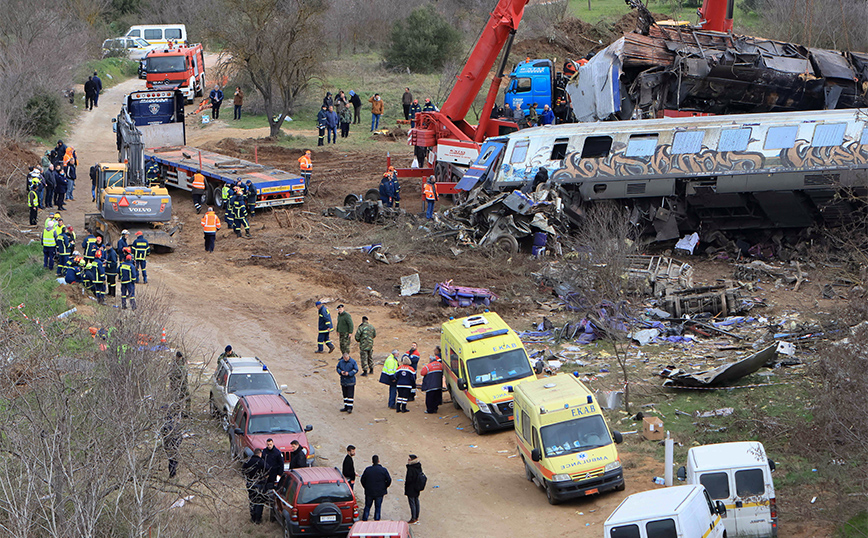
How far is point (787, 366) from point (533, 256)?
8.64 metres

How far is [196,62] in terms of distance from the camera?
49.6 m

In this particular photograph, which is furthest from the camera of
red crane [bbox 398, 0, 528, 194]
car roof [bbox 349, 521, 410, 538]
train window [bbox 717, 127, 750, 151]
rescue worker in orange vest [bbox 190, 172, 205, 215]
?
rescue worker in orange vest [bbox 190, 172, 205, 215]

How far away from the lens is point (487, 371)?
685 inches

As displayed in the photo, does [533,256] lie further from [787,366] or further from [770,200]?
[787,366]

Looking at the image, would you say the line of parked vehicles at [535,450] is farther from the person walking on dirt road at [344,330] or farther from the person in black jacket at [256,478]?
the person walking on dirt road at [344,330]

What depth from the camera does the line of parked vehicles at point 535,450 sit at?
11766 millimetres

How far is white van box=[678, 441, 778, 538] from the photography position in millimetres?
12383

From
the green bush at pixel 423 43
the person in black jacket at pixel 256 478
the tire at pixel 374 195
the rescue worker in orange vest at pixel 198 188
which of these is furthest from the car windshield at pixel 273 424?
the green bush at pixel 423 43

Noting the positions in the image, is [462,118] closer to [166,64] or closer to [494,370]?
[494,370]

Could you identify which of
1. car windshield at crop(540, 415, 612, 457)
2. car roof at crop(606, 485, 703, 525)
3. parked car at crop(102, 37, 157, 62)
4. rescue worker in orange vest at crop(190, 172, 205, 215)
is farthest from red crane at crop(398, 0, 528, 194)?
parked car at crop(102, 37, 157, 62)

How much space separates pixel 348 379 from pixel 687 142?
12164 millimetres

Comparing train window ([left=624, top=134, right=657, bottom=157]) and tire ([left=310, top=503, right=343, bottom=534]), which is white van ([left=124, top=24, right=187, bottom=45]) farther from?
tire ([left=310, top=503, right=343, bottom=534])

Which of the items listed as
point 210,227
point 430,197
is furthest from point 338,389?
point 430,197

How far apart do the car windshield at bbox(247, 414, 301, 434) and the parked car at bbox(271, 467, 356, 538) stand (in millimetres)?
1774
